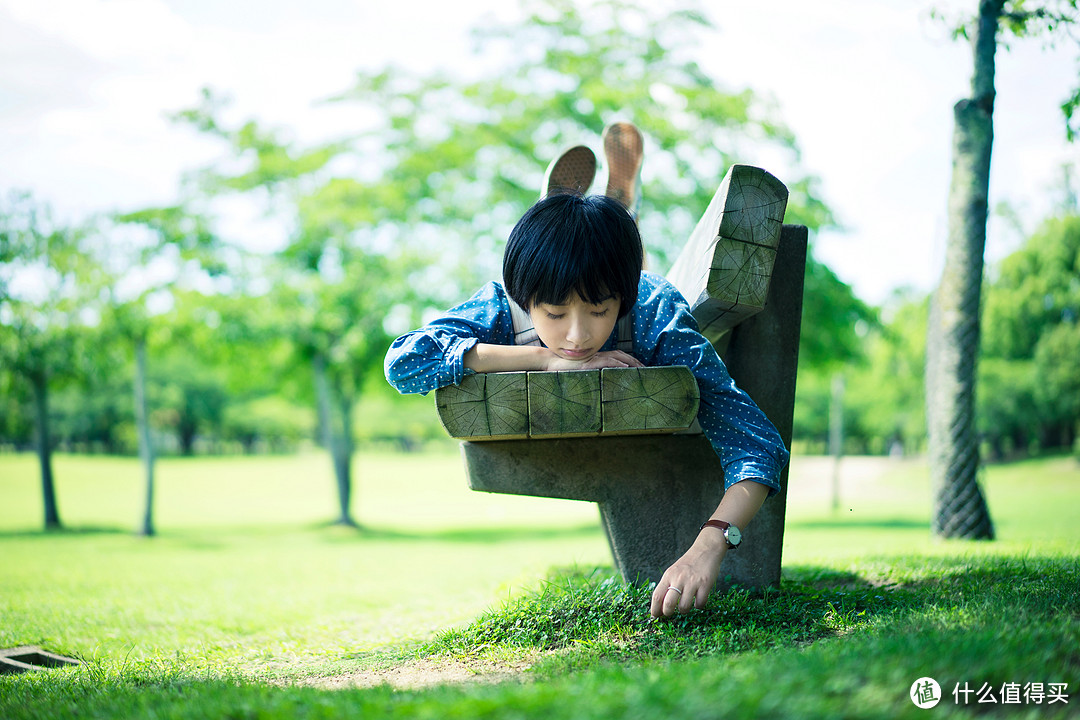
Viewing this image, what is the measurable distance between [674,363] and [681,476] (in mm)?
602

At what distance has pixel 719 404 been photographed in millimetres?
2566

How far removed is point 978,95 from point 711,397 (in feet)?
17.8

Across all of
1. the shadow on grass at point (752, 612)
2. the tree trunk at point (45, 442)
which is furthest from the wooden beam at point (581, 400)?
the tree trunk at point (45, 442)

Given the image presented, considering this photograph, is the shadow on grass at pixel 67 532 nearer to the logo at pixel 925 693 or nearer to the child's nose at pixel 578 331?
the child's nose at pixel 578 331

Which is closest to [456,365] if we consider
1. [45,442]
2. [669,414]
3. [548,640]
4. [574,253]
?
[574,253]

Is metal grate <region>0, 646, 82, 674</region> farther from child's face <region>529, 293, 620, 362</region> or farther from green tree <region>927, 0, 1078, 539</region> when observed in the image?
green tree <region>927, 0, 1078, 539</region>

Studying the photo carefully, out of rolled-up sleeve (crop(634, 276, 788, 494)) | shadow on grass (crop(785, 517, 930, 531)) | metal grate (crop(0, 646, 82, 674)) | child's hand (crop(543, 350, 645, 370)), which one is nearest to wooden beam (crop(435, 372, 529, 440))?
child's hand (crop(543, 350, 645, 370))

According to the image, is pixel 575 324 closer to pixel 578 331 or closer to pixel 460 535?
pixel 578 331

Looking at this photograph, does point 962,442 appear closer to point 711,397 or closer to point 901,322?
point 711,397

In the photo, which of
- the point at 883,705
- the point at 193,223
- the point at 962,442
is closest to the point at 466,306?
the point at 883,705

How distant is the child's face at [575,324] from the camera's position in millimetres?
2473

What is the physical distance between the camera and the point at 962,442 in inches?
245

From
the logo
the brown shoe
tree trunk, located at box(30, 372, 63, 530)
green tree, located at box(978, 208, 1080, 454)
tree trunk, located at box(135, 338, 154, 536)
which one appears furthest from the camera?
green tree, located at box(978, 208, 1080, 454)

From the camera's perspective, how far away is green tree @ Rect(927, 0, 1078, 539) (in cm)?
618
